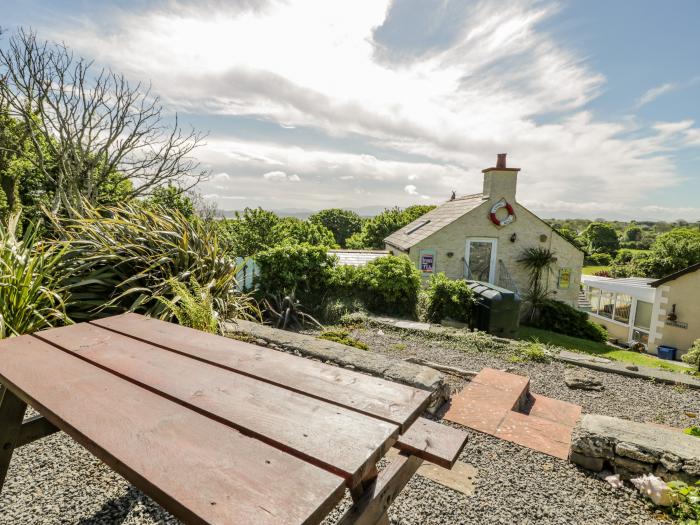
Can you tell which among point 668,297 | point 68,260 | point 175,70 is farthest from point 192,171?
point 668,297

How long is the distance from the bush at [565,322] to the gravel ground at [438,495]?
13837 millimetres

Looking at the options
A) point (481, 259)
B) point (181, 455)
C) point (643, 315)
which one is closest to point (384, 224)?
point (481, 259)

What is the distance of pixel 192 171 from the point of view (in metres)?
11.0

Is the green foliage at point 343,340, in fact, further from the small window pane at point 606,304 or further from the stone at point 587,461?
the small window pane at point 606,304

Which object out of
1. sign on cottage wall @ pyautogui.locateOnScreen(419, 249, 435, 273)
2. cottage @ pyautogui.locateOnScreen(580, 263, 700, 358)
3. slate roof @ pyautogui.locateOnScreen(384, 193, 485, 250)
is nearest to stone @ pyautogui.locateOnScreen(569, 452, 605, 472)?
sign on cottage wall @ pyautogui.locateOnScreen(419, 249, 435, 273)

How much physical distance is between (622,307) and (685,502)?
20796 millimetres

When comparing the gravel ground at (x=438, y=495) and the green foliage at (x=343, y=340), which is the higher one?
the green foliage at (x=343, y=340)

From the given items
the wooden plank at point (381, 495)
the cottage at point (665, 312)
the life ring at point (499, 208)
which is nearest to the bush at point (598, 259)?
the cottage at point (665, 312)

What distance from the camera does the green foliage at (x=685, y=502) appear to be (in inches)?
78.7

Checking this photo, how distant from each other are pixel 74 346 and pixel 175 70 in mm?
7930

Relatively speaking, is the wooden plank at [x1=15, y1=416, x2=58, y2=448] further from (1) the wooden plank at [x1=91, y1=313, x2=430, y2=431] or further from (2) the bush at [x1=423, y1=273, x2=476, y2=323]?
(2) the bush at [x1=423, y1=273, x2=476, y2=323]

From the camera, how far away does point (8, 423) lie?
1.77 meters

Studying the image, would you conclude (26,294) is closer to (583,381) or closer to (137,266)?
(137,266)

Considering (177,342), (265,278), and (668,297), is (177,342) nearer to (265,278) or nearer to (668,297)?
(265,278)
